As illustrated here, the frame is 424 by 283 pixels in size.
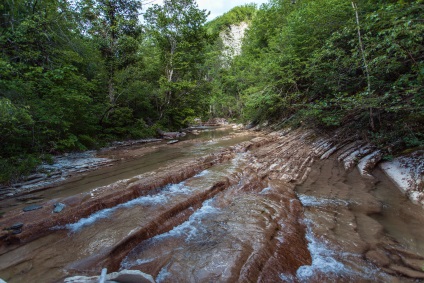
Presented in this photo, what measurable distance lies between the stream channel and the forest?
2.69 metres

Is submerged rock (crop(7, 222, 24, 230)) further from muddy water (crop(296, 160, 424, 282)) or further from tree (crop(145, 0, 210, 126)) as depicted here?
tree (crop(145, 0, 210, 126))

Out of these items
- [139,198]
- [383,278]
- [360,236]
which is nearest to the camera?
[383,278]

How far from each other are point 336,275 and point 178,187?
3.66 meters

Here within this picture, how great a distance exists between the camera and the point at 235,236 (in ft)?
10.2

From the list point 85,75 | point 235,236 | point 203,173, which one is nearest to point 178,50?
point 85,75

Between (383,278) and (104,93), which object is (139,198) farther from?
(104,93)

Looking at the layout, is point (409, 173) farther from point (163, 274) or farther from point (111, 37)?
point (111, 37)

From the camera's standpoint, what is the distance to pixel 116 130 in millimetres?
13000

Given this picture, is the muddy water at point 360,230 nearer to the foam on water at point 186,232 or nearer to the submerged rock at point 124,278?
the foam on water at point 186,232

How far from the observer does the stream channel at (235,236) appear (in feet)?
7.98

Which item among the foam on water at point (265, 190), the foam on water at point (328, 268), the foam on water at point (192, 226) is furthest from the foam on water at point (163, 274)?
the foam on water at point (265, 190)

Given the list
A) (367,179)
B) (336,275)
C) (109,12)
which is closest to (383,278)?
(336,275)

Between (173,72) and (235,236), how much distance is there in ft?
57.1

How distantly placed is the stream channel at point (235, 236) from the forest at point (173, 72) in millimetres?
2691
